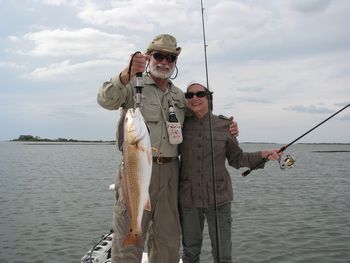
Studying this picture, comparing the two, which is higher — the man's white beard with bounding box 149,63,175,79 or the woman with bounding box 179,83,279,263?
the man's white beard with bounding box 149,63,175,79

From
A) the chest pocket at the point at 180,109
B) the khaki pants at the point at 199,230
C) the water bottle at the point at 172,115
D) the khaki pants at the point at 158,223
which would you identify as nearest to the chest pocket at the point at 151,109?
the water bottle at the point at 172,115

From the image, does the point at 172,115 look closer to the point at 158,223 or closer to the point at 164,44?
the point at 164,44

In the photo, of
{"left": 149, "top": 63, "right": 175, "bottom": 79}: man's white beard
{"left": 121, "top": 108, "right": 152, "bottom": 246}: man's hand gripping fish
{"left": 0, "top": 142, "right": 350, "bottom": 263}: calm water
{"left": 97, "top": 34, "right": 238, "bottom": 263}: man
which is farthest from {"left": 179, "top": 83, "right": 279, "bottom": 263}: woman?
{"left": 0, "top": 142, "right": 350, "bottom": 263}: calm water

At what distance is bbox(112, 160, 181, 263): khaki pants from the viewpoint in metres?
4.67

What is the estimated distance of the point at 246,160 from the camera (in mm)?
5461

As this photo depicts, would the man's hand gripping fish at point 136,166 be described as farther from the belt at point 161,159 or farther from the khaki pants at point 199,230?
the khaki pants at point 199,230

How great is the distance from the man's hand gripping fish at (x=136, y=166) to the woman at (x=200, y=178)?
142cm

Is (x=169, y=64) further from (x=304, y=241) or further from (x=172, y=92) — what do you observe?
(x=304, y=241)

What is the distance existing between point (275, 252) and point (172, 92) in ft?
26.6

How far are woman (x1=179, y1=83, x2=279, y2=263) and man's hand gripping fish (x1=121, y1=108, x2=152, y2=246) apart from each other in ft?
4.67

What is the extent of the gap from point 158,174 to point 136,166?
3.77 feet

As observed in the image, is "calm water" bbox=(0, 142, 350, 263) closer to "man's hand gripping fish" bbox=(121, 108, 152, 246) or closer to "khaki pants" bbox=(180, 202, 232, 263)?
"khaki pants" bbox=(180, 202, 232, 263)

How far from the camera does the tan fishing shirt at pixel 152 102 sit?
170 inches

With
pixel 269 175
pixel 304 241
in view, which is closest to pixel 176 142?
pixel 304 241
